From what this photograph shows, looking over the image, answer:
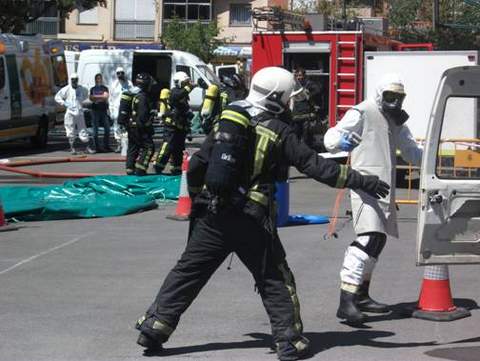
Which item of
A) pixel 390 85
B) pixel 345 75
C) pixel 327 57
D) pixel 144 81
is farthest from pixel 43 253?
pixel 327 57

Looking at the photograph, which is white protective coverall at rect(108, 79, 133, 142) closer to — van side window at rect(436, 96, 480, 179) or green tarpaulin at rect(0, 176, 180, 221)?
green tarpaulin at rect(0, 176, 180, 221)

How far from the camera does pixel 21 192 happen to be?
13812mm

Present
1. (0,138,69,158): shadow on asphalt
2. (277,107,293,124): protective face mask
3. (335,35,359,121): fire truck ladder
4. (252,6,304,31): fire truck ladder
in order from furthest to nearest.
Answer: (0,138,69,158): shadow on asphalt < (252,6,304,31): fire truck ladder < (335,35,359,121): fire truck ladder < (277,107,293,124): protective face mask

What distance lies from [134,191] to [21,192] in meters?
1.64

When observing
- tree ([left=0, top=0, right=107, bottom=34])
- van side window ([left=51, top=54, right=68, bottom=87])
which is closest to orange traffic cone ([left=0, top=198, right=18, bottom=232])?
van side window ([left=51, top=54, right=68, bottom=87])

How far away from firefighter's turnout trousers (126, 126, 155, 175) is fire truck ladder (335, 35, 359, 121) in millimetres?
4290

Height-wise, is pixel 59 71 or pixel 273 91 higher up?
pixel 273 91

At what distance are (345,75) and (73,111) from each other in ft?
22.3

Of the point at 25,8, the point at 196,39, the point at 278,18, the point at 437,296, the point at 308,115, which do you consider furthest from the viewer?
the point at 196,39

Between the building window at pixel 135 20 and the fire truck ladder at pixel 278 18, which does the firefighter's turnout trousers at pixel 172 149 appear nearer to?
the fire truck ladder at pixel 278 18

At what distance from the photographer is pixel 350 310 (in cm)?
728

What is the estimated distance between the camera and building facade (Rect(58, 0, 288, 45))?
51.4 metres

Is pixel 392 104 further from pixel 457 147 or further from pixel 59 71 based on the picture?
pixel 59 71

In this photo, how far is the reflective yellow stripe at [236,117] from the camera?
614 centimetres
